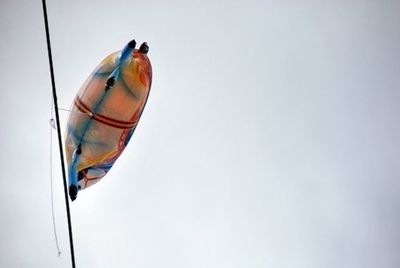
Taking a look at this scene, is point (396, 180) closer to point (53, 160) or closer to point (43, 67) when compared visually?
point (53, 160)

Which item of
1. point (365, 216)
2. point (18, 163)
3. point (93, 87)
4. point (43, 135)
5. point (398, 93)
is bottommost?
point (18, 163)

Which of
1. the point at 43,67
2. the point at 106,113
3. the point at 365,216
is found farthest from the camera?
the point at 365,216

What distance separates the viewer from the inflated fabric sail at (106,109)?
3.64ft

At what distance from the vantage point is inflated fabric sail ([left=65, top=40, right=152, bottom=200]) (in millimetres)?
1108

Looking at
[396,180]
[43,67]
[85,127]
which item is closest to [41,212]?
[43,67]

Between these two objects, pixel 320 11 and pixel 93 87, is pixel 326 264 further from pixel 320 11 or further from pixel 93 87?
pixel 93 87

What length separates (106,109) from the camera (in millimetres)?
1112

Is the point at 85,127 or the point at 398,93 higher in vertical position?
the point at 398,93

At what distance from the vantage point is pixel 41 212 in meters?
1.78

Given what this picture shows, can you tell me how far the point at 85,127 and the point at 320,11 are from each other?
1.22 metres

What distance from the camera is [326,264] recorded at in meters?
1.80

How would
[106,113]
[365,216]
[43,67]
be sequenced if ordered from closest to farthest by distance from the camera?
[106,113], [43,67], [365,216]

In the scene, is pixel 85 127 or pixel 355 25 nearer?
pixel 85 127

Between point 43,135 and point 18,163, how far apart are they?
0.62 feet
